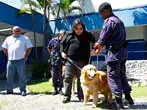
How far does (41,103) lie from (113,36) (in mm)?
2668

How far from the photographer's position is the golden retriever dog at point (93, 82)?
8.88m

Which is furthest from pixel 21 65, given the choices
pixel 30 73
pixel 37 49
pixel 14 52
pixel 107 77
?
pixel 37 49

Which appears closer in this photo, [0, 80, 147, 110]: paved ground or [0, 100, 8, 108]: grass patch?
[0, 80, 147, 110]: paved ground

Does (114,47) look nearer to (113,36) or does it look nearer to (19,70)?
(113,36)

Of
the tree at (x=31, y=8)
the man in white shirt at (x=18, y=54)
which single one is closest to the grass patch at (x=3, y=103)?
the man in white shirt at (x=18, y=54)

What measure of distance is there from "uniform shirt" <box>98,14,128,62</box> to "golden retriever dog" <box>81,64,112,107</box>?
462 mm

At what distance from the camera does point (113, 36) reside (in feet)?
28.1

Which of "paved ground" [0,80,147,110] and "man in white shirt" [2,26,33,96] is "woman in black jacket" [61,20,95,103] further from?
"man in white shirt" [2,26,33,96]

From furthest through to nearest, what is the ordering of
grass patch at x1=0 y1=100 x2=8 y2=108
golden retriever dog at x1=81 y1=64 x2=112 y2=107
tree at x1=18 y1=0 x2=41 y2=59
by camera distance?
1. tree at x1=18 y1=0 x2=41 y2=59
2. grass patch at x1=0 y1=100 x2=8 y2=108
3. golden retriever dog at x1=81 y1=64 x2=112 y2=107

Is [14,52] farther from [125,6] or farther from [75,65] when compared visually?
[125,6]

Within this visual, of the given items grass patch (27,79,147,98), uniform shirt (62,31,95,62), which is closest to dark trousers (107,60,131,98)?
uniform shirt (62,31,95,62)

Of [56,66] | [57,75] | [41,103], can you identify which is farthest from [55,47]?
[41,103]

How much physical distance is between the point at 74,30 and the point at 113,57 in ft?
4.85

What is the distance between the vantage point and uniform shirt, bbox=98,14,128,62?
8.52 metres
